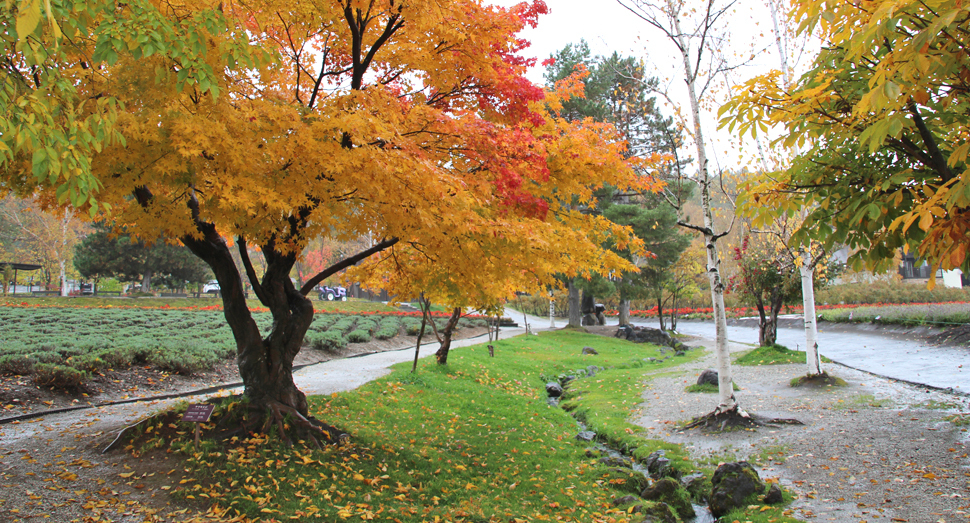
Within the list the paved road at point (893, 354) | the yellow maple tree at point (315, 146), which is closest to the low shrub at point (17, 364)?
the yellow maple tree at point (315, 146)

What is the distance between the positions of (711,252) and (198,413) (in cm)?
695

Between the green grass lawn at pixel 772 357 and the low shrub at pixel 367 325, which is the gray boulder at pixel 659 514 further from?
the low shrub at pixel 367 325

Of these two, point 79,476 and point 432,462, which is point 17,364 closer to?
point 79,476

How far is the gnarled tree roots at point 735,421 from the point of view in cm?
751

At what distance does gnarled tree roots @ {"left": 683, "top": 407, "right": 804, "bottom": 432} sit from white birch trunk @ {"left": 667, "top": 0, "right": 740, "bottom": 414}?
65 mm

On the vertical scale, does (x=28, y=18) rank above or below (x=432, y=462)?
above

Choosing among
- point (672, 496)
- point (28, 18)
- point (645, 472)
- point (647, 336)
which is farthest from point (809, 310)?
point (647, 336)

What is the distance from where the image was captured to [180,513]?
421 centimetres

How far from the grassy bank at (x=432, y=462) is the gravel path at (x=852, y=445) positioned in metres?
0.63

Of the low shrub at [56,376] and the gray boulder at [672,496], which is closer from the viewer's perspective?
the gray boulder at [672,496]

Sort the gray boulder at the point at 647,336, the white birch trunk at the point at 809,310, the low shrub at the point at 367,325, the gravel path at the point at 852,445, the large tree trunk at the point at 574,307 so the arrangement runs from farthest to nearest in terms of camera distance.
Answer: the large tree trunk at the point at 574,307 < the gray boulder at the point at 647,336 < the low shrub at the point at 367,325 < the white birch trunk at the point at 809,310 < the gravel path at the point at 852,445

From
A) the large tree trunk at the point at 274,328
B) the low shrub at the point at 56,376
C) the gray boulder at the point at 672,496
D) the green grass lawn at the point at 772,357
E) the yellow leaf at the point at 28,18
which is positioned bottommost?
the gray boulder at the point at 672,496

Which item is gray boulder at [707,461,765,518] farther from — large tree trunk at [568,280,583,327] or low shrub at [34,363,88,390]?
large tree trunk at [568,280,583,327]

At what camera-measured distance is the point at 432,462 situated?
6172 millimetres
